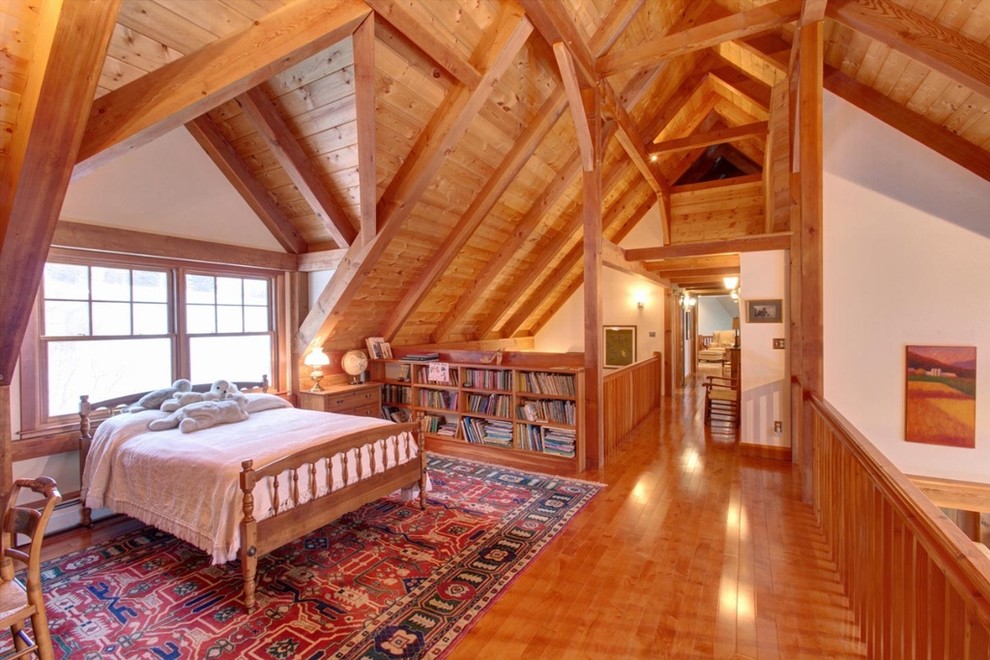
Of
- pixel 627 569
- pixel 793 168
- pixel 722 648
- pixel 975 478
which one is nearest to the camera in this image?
pixel 722 648

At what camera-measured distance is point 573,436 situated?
4.59 meters

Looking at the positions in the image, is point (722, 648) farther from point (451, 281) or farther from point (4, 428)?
point (451, 281)

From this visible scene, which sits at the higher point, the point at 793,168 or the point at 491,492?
the point at 793,168

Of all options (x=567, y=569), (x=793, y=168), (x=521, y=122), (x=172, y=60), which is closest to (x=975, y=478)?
(x=793, y=168)

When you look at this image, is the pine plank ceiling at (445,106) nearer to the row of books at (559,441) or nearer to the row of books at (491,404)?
the row of books at (491,404)

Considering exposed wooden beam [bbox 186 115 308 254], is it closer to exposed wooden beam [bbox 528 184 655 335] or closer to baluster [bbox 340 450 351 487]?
baluster [bbox 340 450 351 487]

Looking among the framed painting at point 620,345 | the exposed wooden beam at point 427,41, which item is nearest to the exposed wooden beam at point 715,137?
the framed painting at point 620,345

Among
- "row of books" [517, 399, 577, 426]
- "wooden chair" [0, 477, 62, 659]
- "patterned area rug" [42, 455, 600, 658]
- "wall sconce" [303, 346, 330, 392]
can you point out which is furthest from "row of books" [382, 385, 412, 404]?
"wooden chair" [0, 477, 62, 659]

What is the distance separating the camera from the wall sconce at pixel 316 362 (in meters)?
5.04

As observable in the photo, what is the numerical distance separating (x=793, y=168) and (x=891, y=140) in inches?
35.4

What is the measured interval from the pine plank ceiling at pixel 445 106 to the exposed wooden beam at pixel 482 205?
0.08 feet

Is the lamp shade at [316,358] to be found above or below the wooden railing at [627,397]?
above

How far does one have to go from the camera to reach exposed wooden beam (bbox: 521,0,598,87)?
11.0 ft

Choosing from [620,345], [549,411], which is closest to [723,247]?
[549,411]
